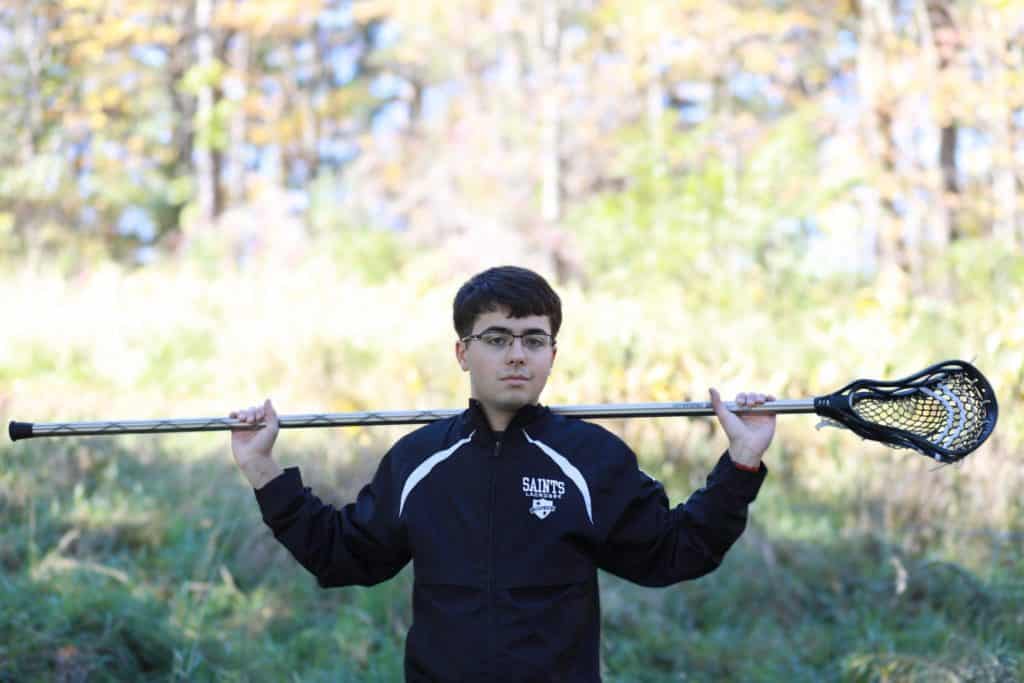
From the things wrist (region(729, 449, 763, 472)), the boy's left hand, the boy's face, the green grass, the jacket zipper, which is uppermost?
the boy's face

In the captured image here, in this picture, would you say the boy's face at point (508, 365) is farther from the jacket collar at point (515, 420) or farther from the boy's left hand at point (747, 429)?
the boy's left hand at point (747, 429)

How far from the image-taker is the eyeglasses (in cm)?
268

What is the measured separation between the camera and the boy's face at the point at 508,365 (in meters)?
2.66

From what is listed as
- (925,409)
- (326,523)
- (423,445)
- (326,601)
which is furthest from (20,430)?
(326,601)

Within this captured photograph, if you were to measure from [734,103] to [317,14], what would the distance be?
8.02 m

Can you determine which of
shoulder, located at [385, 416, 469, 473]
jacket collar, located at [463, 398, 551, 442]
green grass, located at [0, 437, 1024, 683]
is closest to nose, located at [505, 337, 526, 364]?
jacket collar, located at [463, 398, 551, 442]

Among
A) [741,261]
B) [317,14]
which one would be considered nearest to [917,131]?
[741,261]

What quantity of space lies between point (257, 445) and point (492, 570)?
2.11 feet

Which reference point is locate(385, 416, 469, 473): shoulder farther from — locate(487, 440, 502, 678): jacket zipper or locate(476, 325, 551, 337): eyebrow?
locate(476, 325, 551, 337): eyebrow

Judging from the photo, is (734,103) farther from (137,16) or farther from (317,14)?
(137,16)

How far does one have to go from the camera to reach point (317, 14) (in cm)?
2250

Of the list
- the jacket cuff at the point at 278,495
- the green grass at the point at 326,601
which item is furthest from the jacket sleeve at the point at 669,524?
the green grass at the point at 326,601

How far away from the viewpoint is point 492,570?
2568 mm

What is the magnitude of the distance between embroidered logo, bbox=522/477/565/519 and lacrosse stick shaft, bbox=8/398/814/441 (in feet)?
0.64
